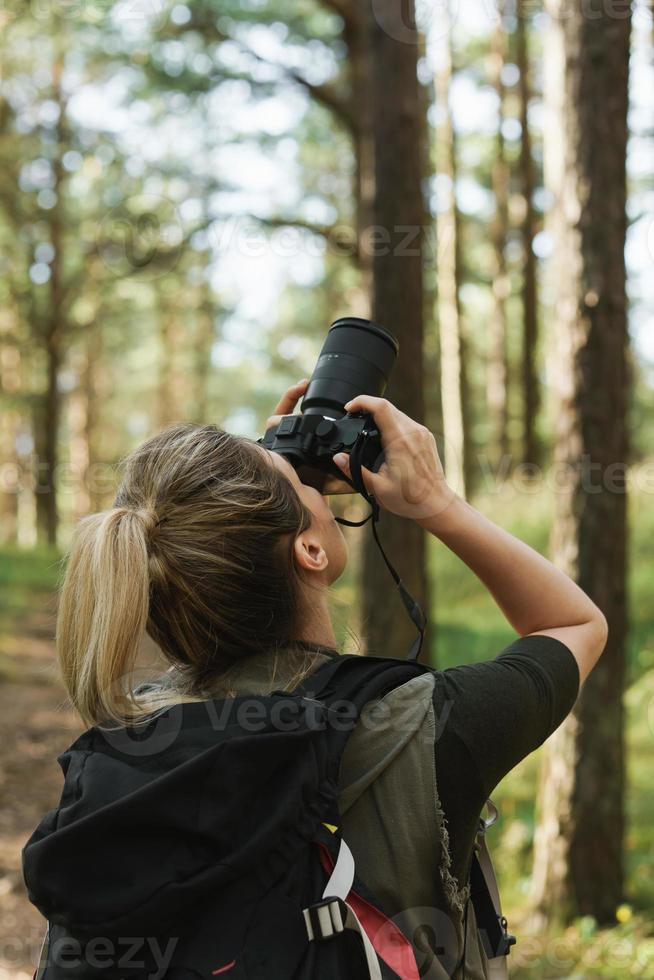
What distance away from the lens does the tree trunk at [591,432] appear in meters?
4.00

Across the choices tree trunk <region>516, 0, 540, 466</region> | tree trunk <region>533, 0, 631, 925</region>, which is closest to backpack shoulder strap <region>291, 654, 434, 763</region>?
tree trunk <region>533, 0, 631, 925</region>

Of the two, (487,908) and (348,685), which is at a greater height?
(348,685)

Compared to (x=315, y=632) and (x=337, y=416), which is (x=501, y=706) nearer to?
(x=315, y=632)

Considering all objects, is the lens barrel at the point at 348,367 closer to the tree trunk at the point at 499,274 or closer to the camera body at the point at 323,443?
the camera body at the point at 323,443

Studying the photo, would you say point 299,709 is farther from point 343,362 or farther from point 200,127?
point 200,127

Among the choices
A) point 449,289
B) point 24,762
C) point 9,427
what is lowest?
point 24,762

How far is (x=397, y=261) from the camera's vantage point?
5457 millimetres

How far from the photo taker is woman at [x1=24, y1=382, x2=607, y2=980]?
1.43 m

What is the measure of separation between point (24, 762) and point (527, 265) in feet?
30.6

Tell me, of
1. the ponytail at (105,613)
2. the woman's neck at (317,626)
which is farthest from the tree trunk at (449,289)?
the ponytail at (105,613)

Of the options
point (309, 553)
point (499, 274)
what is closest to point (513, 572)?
point (309, 553)

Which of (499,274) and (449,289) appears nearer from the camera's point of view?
(449,289)

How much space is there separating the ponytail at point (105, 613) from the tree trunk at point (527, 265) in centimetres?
1120

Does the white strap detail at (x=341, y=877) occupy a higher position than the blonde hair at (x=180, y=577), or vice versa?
the blonde hair at (x=180, y=577)
